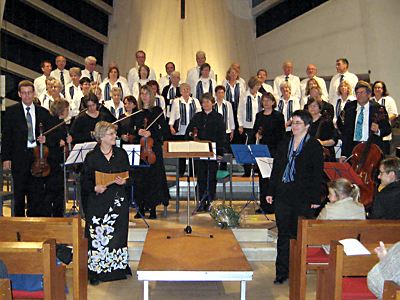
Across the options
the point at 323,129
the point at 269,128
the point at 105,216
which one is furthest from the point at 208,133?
the point at 105,216

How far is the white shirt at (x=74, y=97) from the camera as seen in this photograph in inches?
352

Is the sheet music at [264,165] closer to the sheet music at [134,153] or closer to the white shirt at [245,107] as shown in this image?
the sheet music at [134,153]

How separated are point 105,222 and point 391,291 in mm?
3300

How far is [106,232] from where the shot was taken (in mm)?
5195

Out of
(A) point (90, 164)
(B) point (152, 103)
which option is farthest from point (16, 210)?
(B) point (152, 103)

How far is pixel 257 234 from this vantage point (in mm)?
6344

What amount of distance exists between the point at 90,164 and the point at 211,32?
8312mm

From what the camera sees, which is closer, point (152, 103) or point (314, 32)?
point (152, 103)

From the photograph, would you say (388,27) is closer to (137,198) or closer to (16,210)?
(137,198)

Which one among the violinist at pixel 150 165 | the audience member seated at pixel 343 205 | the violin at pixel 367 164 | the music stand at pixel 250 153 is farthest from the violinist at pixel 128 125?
the audience member seated at pixel 343 205

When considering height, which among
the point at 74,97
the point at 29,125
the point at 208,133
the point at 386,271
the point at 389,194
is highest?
the point at 74,97

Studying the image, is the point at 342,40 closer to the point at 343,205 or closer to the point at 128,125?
the point at 128,125

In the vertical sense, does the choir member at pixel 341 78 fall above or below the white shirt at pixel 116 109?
above

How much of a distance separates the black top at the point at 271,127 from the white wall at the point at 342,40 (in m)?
4.32
